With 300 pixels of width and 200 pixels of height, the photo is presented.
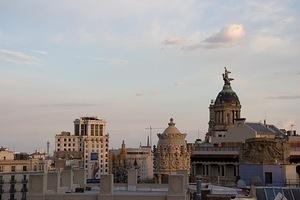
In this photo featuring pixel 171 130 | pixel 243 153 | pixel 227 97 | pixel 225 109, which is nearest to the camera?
pixel 171 130

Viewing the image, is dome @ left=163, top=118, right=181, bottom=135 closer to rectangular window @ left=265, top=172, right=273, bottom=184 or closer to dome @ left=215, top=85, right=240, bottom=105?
rectangular window @ left=265, top=172, right=273, bottom=184

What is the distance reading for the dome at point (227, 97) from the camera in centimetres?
14888

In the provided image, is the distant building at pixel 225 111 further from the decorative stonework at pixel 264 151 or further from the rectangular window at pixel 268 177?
the rectangular window at pixel 268 177

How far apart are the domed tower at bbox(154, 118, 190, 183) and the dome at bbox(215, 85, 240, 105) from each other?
6757cm

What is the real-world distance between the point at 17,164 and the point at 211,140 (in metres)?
55.0

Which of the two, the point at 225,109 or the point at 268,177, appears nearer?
the point at 268,177

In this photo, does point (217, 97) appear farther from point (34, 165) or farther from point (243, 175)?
point (34, 165)

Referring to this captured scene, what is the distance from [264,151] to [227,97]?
42291 millimetres

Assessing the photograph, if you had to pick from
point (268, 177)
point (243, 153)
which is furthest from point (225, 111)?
point (268, 177)

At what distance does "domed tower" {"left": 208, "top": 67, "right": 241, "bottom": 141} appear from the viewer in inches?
5787

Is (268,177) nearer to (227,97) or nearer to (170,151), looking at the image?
(170,151)

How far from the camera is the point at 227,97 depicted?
150 meters

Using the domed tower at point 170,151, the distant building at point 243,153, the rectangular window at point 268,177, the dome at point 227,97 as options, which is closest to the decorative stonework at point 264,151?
the distant building at point 243,153

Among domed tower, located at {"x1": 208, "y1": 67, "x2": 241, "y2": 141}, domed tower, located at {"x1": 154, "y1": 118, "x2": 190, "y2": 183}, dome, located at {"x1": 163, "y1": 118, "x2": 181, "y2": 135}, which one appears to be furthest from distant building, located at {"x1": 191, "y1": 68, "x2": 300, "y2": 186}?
dome, located at {"x1": 163, "y1": 118, "x2": 181, "y2": 135}
